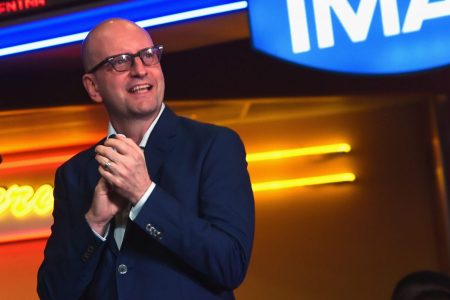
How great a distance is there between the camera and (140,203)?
4.73 feet

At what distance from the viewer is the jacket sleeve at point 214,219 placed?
1436 millimetres

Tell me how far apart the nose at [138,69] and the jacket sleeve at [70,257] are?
0.26 meters

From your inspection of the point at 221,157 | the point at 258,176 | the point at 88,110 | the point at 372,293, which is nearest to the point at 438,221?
the point at 372,293

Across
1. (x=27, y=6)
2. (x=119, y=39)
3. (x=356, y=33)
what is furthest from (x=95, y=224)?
(x=27, y=6)

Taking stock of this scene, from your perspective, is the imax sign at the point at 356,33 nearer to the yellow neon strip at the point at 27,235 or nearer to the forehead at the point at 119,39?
the forehead at the point at 119,39

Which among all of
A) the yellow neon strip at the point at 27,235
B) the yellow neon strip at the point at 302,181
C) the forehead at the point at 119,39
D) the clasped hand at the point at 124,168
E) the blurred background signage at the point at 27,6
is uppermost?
the blurred background signage at the point at 27,6

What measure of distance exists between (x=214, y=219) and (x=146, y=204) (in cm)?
12

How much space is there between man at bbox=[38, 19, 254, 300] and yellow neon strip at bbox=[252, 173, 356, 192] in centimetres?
236

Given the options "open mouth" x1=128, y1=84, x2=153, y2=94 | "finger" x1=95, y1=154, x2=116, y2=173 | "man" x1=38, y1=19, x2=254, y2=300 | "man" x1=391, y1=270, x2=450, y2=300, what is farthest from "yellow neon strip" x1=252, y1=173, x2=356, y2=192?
"finger" x1=95, y1=154, x2=116, y2=173

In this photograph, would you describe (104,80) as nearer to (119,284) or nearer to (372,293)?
(119,284)

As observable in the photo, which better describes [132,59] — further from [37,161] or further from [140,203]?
[37,161]

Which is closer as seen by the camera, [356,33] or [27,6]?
[356,33]

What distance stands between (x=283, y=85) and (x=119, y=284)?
2370 mm

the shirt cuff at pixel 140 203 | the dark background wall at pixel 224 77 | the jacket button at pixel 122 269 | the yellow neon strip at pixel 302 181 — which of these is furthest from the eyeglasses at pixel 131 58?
the yellow neon strip at pixel 302 181
